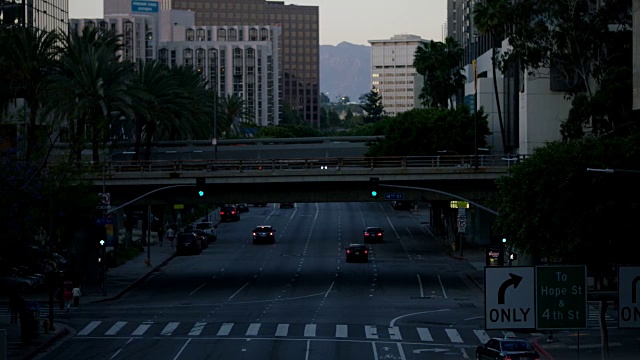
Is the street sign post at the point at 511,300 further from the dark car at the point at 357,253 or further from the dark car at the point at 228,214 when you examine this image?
the dark car at the point at 228,214

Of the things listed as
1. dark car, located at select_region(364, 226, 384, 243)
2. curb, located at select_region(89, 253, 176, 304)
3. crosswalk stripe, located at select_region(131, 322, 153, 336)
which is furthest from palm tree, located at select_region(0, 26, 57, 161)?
dark car, located at select_region(364, 226, 384, 243)

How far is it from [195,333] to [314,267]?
1349 inches

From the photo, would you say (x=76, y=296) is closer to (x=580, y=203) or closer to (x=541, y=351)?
(x=541, y=351)

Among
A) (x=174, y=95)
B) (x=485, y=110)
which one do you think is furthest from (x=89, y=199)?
(x=485, y=110)

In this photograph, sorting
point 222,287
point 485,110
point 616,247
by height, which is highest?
point 485,110

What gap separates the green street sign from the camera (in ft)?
71.7

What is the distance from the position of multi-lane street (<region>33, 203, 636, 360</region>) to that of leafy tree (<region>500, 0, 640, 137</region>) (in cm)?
1419

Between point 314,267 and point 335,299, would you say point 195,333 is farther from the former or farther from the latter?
point 314,267

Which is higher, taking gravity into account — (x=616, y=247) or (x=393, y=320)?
(x=616, y=247)

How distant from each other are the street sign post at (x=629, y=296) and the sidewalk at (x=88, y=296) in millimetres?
21684

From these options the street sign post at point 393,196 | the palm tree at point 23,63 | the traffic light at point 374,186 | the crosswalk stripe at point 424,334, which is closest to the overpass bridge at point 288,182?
the street sign post at point 393,196

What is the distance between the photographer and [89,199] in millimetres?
71688

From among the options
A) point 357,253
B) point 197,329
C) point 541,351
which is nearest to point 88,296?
point 197,329

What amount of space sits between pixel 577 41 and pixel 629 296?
63.2 m
